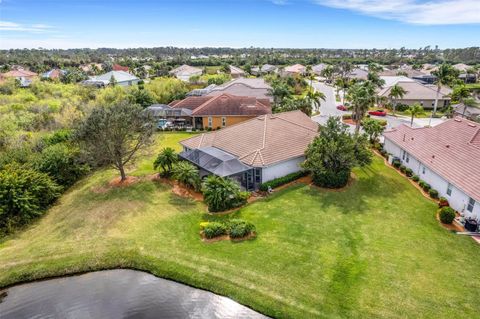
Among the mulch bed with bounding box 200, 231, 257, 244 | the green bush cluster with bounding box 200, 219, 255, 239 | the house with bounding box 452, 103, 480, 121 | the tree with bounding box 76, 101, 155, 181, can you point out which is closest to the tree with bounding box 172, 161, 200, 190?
the tree with bounding box 76, 101, 155, 181

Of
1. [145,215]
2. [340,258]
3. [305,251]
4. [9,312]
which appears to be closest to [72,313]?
[9,312]

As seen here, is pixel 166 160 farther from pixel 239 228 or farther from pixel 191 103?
pixel 191 103

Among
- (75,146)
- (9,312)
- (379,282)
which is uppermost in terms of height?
(75,146)

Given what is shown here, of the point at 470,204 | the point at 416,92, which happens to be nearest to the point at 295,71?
the point at 416,92

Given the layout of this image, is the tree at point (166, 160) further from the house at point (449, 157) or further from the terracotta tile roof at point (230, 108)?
the house at point (449, 157)

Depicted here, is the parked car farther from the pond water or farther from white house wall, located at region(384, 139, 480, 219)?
the pond water

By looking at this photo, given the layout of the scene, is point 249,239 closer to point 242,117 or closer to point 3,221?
point 3,221
